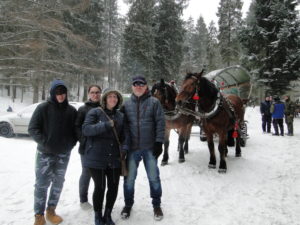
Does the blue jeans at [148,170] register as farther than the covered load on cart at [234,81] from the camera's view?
No

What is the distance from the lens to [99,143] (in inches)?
109

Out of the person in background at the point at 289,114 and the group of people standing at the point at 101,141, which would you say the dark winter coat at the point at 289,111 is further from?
the group of people standing at the point at 101,141

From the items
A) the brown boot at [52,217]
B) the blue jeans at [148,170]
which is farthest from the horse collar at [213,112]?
the brown boot at [52,217]

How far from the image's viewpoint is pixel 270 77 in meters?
17.8

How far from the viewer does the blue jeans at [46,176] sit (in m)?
2.94

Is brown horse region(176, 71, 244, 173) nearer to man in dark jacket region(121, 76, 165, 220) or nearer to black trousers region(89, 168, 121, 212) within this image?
man in dark jacket region(121, 76, 165, 220)

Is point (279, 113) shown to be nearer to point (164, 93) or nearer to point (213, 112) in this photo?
point (213, 112)

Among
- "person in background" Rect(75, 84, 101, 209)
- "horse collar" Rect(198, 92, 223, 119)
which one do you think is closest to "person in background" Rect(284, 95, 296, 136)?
"horse collar" Rect(198, 92, 223, 119)

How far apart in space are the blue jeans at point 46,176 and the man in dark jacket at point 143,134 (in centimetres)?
90

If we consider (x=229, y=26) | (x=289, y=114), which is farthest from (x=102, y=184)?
(x=229, y=26)

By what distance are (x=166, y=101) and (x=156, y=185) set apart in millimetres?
2406

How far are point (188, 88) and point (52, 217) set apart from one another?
3031 millimetres

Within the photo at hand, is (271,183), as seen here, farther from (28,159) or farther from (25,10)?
(25,10)

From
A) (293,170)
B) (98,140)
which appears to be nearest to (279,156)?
(293,170)
